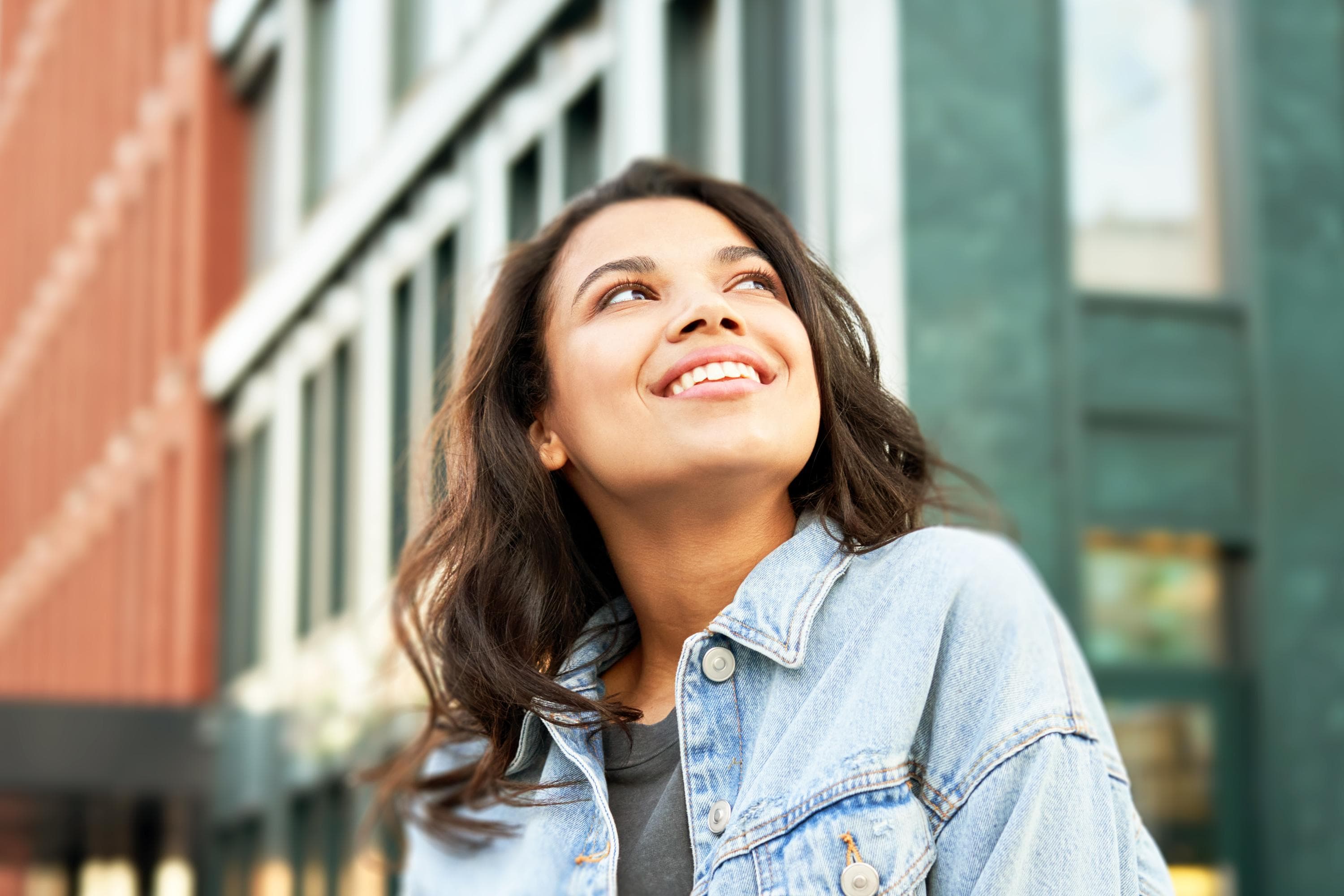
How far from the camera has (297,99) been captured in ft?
50.6

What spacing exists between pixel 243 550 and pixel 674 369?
15.7m

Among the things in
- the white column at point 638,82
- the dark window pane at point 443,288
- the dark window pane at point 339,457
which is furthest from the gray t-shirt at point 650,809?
the dark window pane at point 339,457

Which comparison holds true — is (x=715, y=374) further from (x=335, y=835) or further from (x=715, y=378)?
(x=335, y=835)

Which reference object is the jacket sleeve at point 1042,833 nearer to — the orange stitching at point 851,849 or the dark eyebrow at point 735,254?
the orange stitching at point 851,849

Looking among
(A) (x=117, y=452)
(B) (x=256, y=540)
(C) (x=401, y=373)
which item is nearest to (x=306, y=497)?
(B) (x=256, y=540)

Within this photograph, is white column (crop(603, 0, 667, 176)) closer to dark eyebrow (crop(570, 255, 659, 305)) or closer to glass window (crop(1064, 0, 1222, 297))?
glass window (crop(1064, 0, 1222, 297))

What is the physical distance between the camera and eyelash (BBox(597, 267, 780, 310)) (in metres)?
2.55

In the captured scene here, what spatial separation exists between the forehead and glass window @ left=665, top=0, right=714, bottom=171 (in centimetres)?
568

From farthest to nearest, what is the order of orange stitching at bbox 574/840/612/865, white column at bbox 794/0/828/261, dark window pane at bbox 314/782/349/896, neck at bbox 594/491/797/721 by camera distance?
dark window pane at bbox 314/782/349/896 → white column at bbox 794/0/828/261 → neck at bbox 594/491/797/721 → orange stitching at bbox 574/840/612/865

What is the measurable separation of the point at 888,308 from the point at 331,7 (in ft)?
31.4

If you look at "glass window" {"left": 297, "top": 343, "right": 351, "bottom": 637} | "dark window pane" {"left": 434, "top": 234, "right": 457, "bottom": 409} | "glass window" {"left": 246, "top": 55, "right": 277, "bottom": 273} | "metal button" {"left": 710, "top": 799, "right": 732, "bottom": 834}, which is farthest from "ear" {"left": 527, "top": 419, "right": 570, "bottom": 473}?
"glass window" {"left": 246, "top": 55, "right": 277, "bottom": 273}

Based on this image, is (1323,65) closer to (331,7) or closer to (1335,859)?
(1335,859)

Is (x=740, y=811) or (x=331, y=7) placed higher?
(x=331, y=7)

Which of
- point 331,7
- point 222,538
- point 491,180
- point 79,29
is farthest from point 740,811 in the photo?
point 79,29
